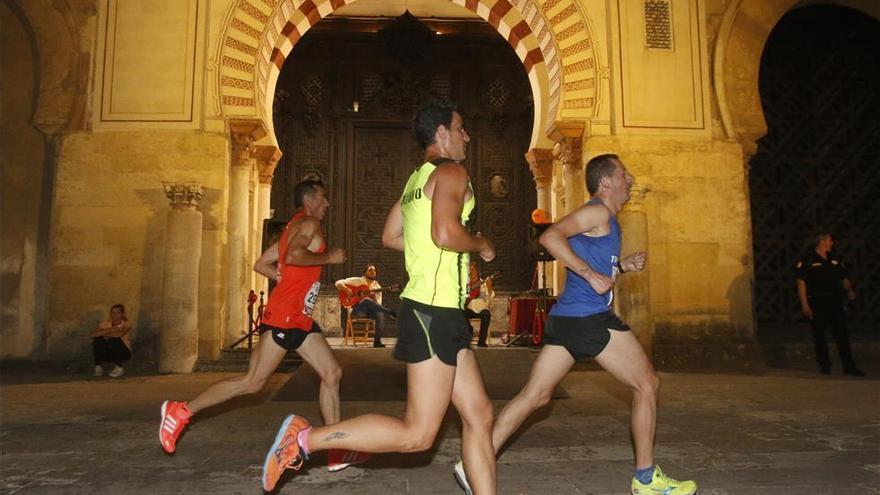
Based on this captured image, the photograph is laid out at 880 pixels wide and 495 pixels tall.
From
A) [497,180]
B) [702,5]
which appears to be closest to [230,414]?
[702,5]

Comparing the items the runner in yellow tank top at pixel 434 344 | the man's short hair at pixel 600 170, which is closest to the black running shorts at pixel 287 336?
the runner in yellow tank top at pixel 434 344

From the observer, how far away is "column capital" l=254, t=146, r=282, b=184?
9.27 metres

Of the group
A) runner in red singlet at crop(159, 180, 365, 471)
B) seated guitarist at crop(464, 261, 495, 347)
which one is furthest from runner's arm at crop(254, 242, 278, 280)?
seated guitarist at crop(464, 261, 495, 347)

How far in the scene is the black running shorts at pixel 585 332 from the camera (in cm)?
275

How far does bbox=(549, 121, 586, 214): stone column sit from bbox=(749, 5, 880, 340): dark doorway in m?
4.08

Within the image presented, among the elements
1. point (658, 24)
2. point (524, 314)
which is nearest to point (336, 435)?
point (524, 314)

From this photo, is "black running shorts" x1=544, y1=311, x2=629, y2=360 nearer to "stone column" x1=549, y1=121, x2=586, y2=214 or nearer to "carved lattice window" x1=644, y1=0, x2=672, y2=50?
"stone column" x1=549, y1=121, x2=586, y2=214

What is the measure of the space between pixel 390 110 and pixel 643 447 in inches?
487

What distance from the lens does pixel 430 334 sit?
224cm

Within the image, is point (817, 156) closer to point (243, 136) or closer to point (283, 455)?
point (243, 136)

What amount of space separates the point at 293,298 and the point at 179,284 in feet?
14.6

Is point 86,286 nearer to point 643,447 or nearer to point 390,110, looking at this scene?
point 643,447

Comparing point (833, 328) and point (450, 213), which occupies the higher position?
point (450, 213)

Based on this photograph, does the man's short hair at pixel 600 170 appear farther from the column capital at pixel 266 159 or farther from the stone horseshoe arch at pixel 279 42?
the column capital at pixel 266 159
